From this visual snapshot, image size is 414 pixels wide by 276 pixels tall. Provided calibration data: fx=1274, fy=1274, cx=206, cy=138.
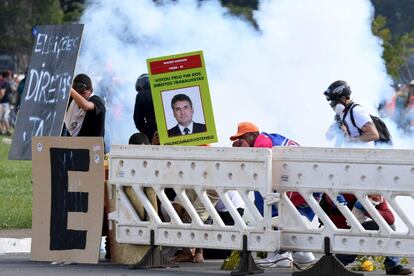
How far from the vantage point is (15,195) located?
17.0 metres

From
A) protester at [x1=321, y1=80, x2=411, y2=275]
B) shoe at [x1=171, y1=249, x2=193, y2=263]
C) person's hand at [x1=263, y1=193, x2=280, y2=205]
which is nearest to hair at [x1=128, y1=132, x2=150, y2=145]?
shoe at [x1=171, y1=249, x2=193, y2=263]

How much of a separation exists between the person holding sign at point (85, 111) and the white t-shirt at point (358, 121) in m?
2.52

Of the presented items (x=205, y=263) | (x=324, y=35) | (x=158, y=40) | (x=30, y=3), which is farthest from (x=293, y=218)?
(x=30, y=3)

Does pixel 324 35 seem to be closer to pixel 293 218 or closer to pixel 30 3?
pixel 293 218

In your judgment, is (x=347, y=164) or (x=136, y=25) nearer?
(x=347, y=164)

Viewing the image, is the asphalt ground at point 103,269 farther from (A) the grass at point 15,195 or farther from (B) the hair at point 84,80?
(A) the grass at point 15,195

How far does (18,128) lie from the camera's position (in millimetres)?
13141

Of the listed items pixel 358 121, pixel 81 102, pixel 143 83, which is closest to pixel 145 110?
pixel 143 83

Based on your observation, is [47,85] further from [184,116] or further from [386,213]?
[386,213]

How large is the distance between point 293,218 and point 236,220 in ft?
1.59

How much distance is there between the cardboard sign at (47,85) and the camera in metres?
12.7

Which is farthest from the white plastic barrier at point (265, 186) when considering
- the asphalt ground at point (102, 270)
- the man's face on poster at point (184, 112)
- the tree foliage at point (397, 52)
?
the tree foliage at point (397, 52)

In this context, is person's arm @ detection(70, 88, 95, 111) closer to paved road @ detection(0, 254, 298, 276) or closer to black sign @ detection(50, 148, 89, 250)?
black sign @ detection(50, 148, 89, 250)

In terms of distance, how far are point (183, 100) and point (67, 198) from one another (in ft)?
4.45
